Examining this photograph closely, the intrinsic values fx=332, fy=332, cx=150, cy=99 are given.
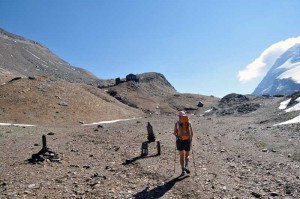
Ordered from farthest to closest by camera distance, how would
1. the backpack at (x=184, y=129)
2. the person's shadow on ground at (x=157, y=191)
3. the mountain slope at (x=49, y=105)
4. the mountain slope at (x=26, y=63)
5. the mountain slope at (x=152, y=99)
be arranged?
the mountain slope at (x=26, y=63), the mountain slope at (x=152, y=99), the mountain slope at (x=49, y=105), the backpack at (x=184, y=129), the person's shadow on ground at (x=157, y=191)

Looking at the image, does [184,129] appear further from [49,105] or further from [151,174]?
[49,105]

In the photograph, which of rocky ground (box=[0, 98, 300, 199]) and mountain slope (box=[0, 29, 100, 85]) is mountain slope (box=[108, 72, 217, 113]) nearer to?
mountain slope (box=[0, 29, 100, 85])

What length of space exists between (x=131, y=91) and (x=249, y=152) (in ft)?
271

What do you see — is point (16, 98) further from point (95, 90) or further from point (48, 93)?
point (95, 90)

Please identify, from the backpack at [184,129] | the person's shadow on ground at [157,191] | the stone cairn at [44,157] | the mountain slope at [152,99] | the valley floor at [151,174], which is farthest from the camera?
the mountain slope at [152,99]

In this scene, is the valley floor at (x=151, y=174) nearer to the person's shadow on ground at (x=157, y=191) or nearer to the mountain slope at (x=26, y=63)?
the person's shadow on ground at (x=157, y=191)

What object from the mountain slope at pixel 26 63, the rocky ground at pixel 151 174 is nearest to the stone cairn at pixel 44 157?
the rocky ground at pixel 151 174

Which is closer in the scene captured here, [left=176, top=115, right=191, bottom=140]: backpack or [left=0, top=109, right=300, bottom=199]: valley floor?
[left=0, top=109, right=300, bottom=199]: valley floor

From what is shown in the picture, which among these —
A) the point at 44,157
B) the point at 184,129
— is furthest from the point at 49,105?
the point at 184,129

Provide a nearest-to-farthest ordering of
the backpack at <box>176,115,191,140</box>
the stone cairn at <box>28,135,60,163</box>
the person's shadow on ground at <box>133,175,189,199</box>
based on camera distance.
A: the person's shadow on ground at <box>133,175,189,199</box> < the backpack at <box>176,115,191,140</box> < the stone cairn at <box>28,135,60,163</box>

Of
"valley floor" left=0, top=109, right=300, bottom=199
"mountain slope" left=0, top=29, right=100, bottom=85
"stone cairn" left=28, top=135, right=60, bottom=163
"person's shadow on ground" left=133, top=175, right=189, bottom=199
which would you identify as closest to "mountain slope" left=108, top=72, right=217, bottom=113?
"mountain slope" left=0, top=29, right=100, bottom=85

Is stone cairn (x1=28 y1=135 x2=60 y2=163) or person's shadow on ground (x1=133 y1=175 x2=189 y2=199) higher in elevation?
stone cairn (x1=28 y1=135 x2=60 y2=163)

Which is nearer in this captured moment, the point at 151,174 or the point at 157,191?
the point at 157,191

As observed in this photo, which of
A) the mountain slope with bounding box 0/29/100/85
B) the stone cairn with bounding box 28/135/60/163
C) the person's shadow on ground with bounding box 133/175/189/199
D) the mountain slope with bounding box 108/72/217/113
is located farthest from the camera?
the mountain slope with bounding box 0/29/100/85
